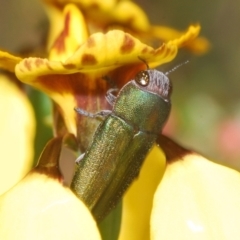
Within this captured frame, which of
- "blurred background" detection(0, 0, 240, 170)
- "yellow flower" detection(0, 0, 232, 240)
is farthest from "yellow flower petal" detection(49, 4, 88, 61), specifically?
"blurred background" detection(0, 0, 240, 170)

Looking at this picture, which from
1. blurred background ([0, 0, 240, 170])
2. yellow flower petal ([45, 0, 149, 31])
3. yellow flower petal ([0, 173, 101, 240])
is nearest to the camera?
yellow flower petal ([0, 173, 101, 240])

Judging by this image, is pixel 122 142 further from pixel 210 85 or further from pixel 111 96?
pixel 210 85

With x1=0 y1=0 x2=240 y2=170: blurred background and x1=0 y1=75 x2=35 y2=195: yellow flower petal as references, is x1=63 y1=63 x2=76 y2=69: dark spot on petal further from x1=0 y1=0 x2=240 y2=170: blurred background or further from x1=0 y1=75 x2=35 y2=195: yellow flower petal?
x1=0 y1=0 x2=240 y2=170: blurred background

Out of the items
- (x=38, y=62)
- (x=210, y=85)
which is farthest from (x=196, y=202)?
(x=210, y=85)

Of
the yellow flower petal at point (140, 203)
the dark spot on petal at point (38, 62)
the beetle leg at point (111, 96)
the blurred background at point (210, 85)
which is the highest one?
the dark spot on petal at point (38, 62)

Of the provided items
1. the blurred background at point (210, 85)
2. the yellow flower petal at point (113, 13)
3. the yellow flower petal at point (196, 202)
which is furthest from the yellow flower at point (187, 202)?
the blurred background at point (210, 85)

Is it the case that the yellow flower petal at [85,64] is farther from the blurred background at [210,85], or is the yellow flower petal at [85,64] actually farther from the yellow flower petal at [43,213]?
the blurred background at [210,85]
